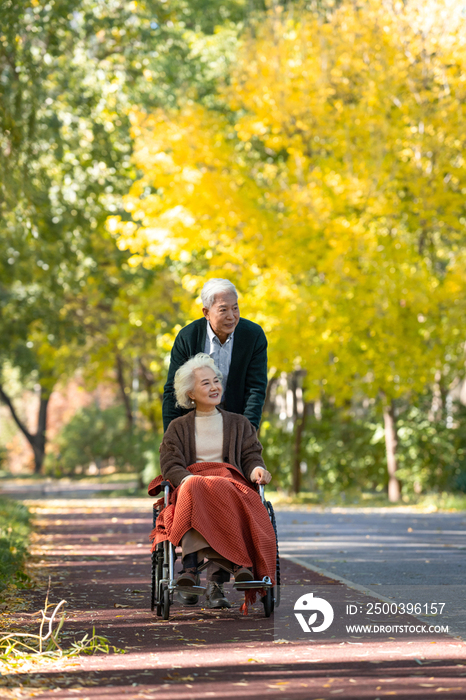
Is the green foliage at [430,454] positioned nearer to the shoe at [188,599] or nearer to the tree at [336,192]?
the tree at [336,192]

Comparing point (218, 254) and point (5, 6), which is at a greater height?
point (5, 6)

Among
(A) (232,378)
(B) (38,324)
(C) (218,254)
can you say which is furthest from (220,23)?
(A) (232,378)

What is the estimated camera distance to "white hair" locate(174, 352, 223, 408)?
232 inches

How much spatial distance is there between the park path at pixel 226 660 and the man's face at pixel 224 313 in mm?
1731

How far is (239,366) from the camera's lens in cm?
618

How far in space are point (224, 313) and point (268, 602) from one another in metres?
1.75

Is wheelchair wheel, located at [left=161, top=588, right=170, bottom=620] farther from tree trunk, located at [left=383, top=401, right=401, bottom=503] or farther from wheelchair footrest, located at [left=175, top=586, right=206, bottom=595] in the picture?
tree trunk, located at [left=383, top=401, right=401, bottom=503]

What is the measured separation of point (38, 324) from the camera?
26344 millimetres

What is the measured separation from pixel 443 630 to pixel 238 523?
4.08 feet

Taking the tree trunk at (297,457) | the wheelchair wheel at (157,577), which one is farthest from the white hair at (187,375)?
the tree trunk at (297,457)

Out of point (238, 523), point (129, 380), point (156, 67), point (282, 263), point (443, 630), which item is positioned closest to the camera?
point (443, 630)

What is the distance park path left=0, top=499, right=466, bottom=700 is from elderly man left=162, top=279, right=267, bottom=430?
1.25m

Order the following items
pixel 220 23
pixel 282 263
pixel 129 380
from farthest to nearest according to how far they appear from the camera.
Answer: pixel 129 380 < pixel 220 23 < pixel 282 263

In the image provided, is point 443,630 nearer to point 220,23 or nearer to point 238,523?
point 238,523
